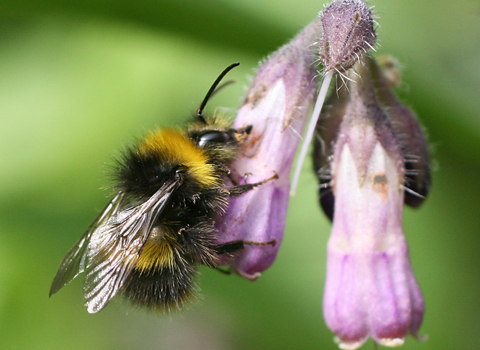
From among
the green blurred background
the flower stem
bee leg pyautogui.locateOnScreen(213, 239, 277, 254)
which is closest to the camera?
the flower stem

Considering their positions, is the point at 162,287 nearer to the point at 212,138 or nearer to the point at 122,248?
the point at 122,248

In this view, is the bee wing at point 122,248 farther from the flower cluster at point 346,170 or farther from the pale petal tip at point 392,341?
the pale petal tip at point 392,341

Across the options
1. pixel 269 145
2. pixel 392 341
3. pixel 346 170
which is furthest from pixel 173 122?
pixel 392 341

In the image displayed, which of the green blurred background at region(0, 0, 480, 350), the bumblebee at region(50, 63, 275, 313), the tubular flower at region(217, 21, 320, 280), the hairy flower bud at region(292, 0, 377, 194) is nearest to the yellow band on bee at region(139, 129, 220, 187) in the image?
the bumblebee at region(50, 63, 275, 313)

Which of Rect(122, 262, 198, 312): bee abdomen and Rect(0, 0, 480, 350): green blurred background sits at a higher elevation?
Rect(0, 0, 480, 350): green blurred background

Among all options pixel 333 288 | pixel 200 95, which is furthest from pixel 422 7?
pixel 333 288

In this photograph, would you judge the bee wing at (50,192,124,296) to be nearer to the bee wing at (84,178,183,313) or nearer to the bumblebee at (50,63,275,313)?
the bumblebee at (50,63,275,313)
